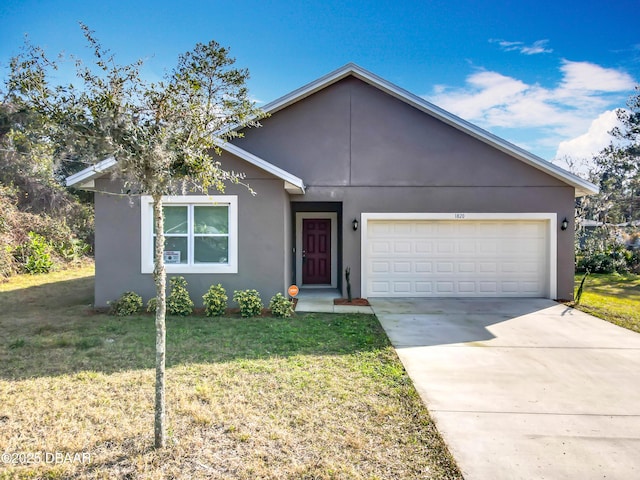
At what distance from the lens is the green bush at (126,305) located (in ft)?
27.0

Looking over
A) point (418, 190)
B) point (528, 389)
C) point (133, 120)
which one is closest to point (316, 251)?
point (418, 190)

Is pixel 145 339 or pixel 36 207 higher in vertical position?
pixel 36 207

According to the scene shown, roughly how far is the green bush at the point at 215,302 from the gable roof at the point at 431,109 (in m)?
4.72

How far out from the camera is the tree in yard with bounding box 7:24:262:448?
10.1ft

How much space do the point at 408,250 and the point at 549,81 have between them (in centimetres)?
938

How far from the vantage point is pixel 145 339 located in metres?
6.40

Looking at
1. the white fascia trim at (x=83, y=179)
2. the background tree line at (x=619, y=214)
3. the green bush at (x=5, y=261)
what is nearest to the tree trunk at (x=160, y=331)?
the white fascia trim at (x=83, y=179)

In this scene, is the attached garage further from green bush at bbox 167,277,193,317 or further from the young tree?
the young tree

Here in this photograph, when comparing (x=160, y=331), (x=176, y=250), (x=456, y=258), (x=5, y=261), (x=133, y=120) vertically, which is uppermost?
(x=133, y=120)

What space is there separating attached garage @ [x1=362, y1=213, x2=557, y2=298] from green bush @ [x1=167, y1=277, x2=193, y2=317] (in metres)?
4.71

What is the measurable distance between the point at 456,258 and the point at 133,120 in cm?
918

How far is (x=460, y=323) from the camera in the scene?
7.76m

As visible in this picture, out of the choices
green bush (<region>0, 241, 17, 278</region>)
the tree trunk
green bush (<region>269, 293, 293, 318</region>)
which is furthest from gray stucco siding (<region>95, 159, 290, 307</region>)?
green bush (<region>0, 241, 17, 278</region>)

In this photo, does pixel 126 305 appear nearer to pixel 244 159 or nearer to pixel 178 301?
pixel 178 301
